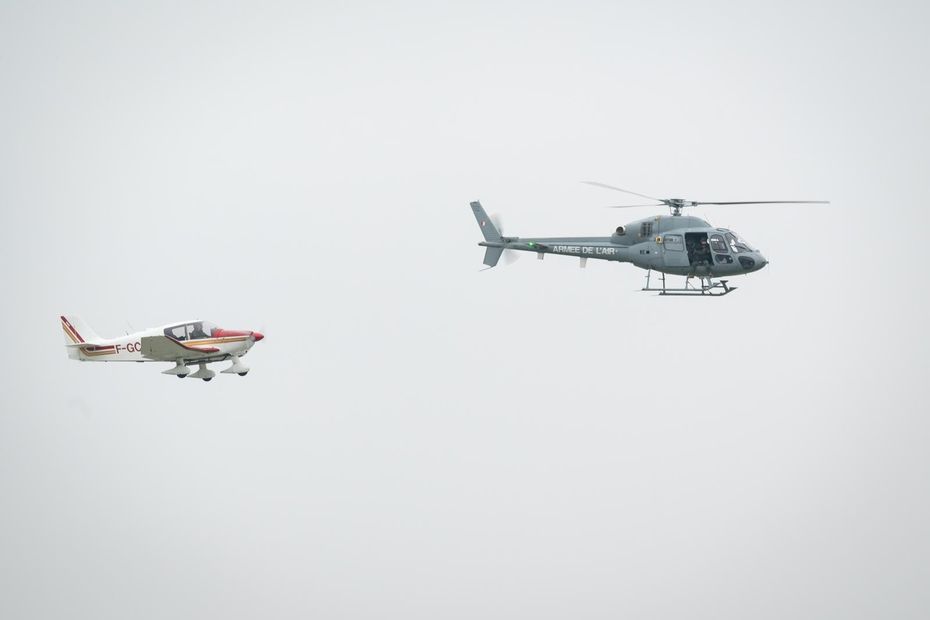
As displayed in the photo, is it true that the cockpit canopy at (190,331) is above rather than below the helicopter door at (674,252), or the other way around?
below

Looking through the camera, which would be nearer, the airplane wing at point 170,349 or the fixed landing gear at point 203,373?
the airplane wing at point 170,349

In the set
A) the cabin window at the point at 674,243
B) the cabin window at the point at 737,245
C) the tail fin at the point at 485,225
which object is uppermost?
the tail fin at the point at 485,225

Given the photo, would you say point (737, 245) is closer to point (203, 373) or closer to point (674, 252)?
point (674, 252)

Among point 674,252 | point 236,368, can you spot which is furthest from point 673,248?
point 236,368

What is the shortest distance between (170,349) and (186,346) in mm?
665

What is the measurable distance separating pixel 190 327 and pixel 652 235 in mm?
20954

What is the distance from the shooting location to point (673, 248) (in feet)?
188

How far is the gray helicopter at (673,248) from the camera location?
183 feet

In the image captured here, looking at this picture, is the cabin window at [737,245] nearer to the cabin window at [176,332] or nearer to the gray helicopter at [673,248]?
the gray helicopter at [673,248]

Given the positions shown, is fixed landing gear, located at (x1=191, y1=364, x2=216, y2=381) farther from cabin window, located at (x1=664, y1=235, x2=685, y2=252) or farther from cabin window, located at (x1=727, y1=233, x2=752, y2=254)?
cabin window, located at (x1=727, y1=233, x2=752, y2=254)

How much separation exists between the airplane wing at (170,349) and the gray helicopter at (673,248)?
1685cm

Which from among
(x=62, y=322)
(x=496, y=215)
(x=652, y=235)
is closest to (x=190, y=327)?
(x=62, y=322)

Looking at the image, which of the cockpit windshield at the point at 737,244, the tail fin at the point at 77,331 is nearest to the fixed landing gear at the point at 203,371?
the tail fin at the point at 77,331

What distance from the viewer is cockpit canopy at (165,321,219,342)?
5341 centimetres
